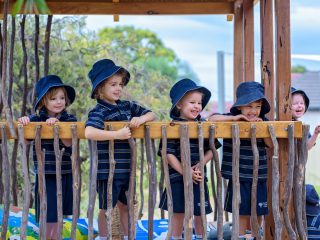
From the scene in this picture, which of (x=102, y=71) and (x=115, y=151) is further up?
(x=102, y=71)

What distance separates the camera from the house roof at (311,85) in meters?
10.9

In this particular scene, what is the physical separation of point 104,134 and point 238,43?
3.01 m

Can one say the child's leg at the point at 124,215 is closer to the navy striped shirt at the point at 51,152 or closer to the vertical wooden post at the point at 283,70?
the navy striped shirt at the point at 51,152

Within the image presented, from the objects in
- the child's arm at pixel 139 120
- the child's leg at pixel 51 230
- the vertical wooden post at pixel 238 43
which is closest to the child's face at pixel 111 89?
the child's arm at pixel 139 120

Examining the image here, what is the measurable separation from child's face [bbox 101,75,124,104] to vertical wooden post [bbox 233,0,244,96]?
229cm

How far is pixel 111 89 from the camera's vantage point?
197 inches

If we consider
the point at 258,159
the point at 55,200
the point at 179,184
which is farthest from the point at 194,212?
the point at 55,200

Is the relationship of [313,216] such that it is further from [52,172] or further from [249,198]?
[52,172]

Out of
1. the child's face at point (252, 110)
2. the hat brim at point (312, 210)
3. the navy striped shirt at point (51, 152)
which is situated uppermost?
the child's face at point (252, 110)

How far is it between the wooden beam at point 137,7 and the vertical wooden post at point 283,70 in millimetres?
2046

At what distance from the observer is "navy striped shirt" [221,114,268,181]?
16.7 ft

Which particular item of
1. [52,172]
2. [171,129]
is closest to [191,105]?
[171,129]

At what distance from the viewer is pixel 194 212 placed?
518 centimetres

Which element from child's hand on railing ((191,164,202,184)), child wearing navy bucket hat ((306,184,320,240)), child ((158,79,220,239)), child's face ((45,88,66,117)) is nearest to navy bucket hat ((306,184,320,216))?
child wearing navy bucket hat ((306,184,320,240))
